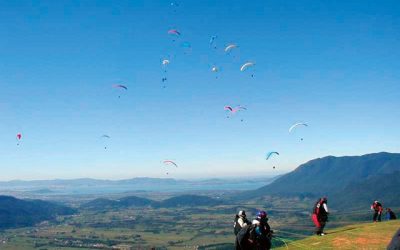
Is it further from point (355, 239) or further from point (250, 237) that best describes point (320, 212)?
point (250, 237)

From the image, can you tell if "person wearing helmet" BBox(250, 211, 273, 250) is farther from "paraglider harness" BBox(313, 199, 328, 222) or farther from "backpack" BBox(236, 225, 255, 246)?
"paraglider harness" BBox(313, 199, 328, 222)

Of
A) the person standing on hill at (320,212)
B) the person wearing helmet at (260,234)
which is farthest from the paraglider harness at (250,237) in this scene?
the person standing on hill at (320,212)

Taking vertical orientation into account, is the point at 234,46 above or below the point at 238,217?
above

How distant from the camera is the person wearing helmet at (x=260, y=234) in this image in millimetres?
19438

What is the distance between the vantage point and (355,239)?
3403 centimetres

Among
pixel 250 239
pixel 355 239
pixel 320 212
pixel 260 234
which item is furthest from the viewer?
pixel 320 212

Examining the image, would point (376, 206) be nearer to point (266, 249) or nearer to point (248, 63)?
point (248, 63)

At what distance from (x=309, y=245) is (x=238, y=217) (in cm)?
1330

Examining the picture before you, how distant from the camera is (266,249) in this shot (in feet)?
67.3

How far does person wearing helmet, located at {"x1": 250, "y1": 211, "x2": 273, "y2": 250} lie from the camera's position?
19.4 m

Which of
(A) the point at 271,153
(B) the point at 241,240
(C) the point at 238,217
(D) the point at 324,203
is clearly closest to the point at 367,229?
(D) the point at 324,203

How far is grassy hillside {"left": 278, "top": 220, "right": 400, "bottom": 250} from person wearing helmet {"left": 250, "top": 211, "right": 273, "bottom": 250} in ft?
42.7

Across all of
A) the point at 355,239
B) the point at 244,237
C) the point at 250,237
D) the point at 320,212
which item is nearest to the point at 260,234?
the point at 250,237

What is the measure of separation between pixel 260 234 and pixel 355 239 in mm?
18314
